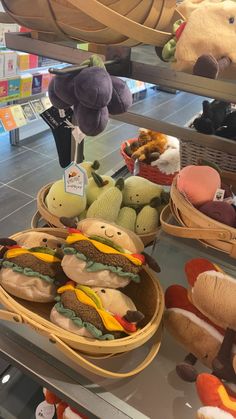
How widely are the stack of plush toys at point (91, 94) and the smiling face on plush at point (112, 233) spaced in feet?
0.73

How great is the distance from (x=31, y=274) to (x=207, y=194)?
40cm

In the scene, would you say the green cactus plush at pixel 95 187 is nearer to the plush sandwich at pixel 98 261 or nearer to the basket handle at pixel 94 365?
the plush sandwich at pixel 98 261

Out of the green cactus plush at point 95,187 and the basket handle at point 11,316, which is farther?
the green cactus plush at point 95,187

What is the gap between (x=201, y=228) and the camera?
730 mm

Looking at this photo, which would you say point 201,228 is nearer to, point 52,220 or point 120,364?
point 120,364

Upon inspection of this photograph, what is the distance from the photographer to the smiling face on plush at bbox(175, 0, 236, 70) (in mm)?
664

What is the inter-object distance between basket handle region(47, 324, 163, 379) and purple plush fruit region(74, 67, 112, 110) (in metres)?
0.41

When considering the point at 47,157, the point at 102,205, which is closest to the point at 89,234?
the point at 102,205

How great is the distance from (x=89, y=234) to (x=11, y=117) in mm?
2513

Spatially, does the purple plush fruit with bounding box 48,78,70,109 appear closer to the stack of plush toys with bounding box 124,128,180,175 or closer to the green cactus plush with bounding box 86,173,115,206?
the green cactus plush with bounding box 86,173,115,206

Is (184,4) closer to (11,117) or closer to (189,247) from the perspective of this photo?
(189,247)

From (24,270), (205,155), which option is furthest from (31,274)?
(205,155)

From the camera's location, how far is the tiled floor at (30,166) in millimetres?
2336

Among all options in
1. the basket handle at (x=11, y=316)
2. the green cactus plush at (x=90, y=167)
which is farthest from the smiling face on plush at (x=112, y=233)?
the green cactus plush at (x=90, y=167)
